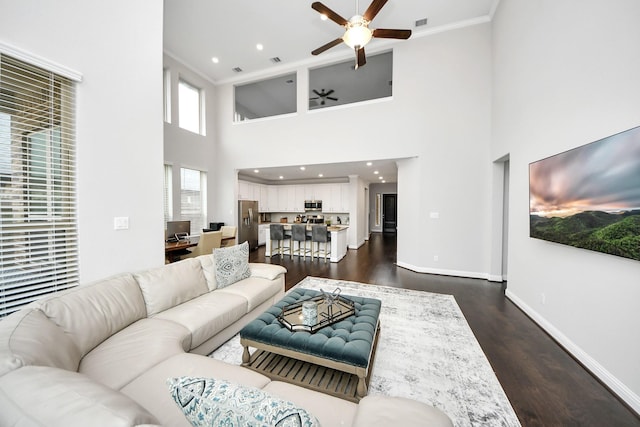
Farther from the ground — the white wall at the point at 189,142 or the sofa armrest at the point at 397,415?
the white wall at the point at 189,142

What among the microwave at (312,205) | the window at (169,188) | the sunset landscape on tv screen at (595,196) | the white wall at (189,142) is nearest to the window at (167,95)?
the white wall at (189,142)

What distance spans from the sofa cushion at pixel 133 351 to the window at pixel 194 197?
4505 millimetres

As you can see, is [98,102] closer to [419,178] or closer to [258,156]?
[258,156]

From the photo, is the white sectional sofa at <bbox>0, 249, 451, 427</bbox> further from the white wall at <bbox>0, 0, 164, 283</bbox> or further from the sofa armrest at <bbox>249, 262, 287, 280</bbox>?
the white wall at <bbox>0, 0, 164, 283</bbox>

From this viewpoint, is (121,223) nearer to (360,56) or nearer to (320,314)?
(320,314)

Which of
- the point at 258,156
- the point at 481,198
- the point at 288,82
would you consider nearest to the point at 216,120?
the point at 258,156

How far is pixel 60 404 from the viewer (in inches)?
26.9

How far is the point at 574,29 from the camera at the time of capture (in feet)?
7.47

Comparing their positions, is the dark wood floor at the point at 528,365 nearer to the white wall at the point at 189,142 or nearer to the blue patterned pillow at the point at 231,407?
the blue patterned pillow at the point at 231,407

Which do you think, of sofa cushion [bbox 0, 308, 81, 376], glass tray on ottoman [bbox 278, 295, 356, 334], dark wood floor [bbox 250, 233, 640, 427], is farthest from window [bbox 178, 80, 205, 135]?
glass tray on ottoman [bbox 278, 295, 356, 334]

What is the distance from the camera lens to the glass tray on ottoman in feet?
6.15

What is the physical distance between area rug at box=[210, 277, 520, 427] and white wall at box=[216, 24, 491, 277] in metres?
1.85

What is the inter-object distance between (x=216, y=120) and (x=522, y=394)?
783 cm

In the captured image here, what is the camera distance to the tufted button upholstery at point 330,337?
159 cm
